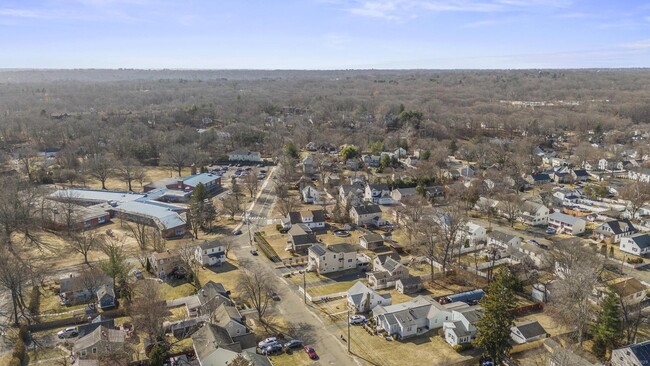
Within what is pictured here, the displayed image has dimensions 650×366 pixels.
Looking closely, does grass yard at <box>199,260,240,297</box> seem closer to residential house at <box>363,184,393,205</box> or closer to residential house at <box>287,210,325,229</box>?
residential house at <box>287,210,325,229</box>

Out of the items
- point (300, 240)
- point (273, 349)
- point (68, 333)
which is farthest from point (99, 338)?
point (300, 240)

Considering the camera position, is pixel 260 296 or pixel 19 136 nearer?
pixel 260 296

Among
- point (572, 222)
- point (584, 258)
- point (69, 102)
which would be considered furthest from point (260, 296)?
point (69, 102)

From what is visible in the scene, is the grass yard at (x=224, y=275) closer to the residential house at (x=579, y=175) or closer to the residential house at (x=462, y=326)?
the residential house at (x=462, y=326)

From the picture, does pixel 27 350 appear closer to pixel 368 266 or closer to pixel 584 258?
pixel 368 266

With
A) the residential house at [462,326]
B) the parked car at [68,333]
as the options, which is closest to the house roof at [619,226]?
the residential house at [462,326]

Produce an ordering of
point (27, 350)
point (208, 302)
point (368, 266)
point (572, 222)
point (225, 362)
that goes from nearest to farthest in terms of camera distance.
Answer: point (225, 362), point (27, 350), point (208, 302), point (368, 266), point (572, 222)

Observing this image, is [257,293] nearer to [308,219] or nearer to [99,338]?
[99,338]
